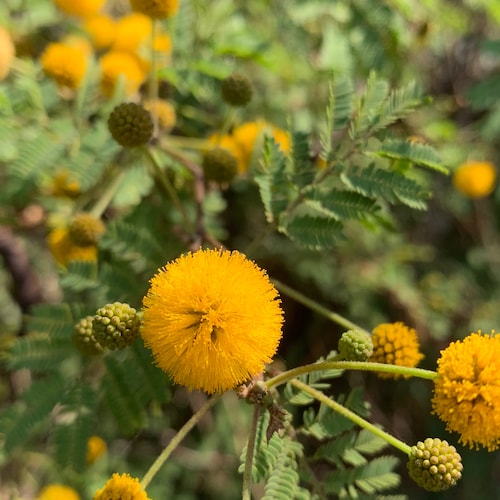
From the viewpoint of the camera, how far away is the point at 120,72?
330 centimetres

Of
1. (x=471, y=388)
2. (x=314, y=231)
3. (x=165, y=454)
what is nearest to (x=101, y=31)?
(x=314, y=231)

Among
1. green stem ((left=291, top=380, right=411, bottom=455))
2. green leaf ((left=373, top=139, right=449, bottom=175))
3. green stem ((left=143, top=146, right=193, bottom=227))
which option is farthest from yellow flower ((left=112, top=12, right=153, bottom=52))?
green stem ((left=291, top=380, right=411, bottom=455))

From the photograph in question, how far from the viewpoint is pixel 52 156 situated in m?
3.15

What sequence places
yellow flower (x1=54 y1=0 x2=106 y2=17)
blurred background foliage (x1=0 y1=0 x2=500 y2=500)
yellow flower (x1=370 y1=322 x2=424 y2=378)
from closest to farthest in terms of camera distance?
yellow flower (x1=370 y1=322 x2=424 y2=378)
blurred background foliage (x1=0 y1=0 x2=500 y2=500)
yellow flower (x1=54 y1=0 x2=106 y2=17)

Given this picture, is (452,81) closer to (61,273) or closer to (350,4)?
(350,4)

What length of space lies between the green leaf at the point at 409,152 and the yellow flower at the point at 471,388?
854 millimetres

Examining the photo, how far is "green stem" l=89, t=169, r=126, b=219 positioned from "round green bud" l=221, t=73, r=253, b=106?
2.37 feet

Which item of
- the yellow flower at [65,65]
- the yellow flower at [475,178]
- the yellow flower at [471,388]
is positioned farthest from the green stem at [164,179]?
the yellow flower at [475,178]

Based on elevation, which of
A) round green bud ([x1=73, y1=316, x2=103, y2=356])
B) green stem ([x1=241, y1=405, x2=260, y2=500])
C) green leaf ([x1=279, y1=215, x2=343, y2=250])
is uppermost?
green leaf ([x1=279, y1=215, x2=343, y2=250])

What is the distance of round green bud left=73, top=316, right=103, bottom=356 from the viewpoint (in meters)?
2.48

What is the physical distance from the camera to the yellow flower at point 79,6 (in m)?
3.78

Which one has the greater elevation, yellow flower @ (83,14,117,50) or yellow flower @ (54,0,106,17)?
yellow flower @ (54,0,106,17)

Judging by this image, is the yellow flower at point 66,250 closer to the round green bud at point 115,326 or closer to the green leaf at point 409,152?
the round green bud at point 115,326

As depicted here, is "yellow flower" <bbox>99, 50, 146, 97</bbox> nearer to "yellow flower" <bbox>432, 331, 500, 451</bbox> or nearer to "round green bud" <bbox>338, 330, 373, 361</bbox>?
"round green bud" <bbox>338, 330, 373, 361</bbox>
